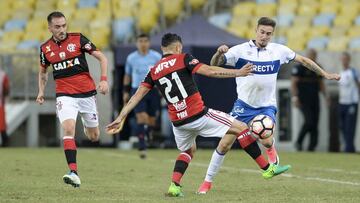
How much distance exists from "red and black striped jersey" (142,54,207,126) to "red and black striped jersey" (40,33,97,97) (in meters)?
1.81

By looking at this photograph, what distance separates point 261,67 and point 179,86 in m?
2.17

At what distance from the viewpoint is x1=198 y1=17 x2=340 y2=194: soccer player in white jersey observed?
1255 cm

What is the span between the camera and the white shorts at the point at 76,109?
494 inches

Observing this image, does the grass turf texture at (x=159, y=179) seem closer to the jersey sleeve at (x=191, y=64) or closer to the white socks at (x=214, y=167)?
the white socks at (x=214, y=167)

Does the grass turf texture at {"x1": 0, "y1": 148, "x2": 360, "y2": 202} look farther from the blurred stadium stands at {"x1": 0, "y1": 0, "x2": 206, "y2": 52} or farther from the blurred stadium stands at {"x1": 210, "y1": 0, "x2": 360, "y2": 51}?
the blurred stadium stands at {"x1": 0, "y1": 0, "x2": 206, "y2": 52}

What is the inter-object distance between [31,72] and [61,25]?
12578mm

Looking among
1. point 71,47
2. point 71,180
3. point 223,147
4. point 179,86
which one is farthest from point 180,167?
point 71,47

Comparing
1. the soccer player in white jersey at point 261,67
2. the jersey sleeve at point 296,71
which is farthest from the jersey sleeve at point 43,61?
the jersey sleeve at point 296,71

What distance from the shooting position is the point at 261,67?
12938mm

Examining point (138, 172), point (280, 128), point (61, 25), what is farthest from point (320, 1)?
point (61, 25)

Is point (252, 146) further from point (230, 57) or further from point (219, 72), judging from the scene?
point (219, 72)

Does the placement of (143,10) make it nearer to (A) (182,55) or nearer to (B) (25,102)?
(B) (25,102)

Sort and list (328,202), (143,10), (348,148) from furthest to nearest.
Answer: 1. (143,10)
2. (348,148)
3. (328,202)

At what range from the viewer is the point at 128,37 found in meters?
25.7
